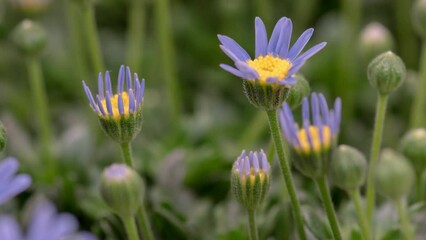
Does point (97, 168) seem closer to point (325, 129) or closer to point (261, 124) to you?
point (261, 124)

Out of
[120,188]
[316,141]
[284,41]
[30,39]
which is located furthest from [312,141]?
[30,39]

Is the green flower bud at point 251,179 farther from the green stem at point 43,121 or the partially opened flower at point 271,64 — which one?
the green stem at point 43,121

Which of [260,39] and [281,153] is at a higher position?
[260,39]

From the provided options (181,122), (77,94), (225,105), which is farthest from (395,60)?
(77,94)

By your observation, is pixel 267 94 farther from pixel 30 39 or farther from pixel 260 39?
pixel 30 39

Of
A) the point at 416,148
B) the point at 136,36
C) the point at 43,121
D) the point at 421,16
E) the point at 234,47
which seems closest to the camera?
the point at 234,47

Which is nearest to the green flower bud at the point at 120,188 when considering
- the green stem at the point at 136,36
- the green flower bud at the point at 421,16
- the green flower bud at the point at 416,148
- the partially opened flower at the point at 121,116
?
the partially opened flower at the point at 121,116

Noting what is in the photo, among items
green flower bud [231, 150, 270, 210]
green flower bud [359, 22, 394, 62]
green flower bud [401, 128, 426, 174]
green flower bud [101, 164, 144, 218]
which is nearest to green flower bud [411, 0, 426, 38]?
green flower bud [359, 22, 394, 62]
